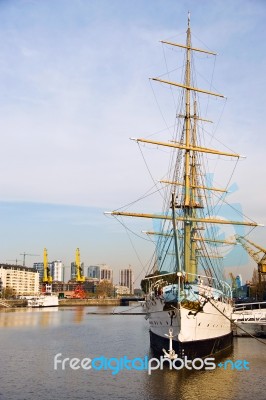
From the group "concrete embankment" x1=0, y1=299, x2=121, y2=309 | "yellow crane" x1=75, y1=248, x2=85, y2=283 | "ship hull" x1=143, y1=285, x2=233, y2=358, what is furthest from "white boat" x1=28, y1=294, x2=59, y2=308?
"ship hull" x1=143, y1=285, x2=233, y2=358

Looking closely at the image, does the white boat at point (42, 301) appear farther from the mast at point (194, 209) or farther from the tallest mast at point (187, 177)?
the tallest mast at point (187, 177)

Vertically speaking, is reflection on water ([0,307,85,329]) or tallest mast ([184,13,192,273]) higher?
tallest mast ([184,13,192,273])

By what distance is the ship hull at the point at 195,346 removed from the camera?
103 feet

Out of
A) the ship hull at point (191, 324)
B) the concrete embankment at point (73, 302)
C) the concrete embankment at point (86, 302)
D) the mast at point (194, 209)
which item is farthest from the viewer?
the concrete embankment at point (86, 302)

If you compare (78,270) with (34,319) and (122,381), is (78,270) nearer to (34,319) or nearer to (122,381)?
(34,319)

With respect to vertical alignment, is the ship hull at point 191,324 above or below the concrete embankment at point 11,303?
above

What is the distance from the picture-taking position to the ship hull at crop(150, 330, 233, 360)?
3131 cm

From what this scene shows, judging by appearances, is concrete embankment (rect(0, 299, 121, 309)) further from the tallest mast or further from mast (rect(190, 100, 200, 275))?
the tallest mast

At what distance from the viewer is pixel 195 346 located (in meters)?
31.9

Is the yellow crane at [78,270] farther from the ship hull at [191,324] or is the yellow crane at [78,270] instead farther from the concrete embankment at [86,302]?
the ship hull at [191,324]

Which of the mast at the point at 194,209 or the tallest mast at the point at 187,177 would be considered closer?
the tallest mast at the point at 187,177

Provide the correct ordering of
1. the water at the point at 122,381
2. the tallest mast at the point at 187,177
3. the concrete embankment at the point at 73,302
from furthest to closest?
1. the concrete embankment at the point at 73,302
2. the tallest mast at the point at 187,177
3. the water at the point at 122,381

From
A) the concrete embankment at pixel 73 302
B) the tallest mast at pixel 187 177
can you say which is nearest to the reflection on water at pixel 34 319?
the tallest mast at pixel 187 177

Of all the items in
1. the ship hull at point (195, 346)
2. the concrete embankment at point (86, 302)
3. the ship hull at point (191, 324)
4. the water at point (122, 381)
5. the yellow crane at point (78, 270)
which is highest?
the yellow crane at point (78, 270)
